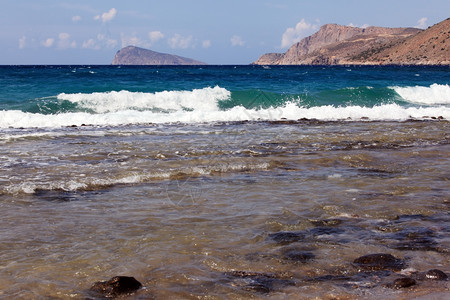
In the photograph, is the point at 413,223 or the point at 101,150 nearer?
the point at 413,223

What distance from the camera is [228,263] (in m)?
4.15

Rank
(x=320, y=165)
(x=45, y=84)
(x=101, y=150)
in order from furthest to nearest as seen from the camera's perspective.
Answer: (x=45, y=84) → (x=101, y=150) → (x=320, y=165)

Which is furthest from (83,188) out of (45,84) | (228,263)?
(45,84)

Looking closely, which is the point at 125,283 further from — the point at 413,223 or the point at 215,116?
the point at 215,116

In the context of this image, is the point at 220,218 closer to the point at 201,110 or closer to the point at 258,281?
the point at 258,281

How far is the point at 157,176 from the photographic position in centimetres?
781

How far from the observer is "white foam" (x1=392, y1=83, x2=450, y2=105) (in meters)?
29.9

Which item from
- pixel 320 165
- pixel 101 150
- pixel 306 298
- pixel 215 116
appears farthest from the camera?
pixel 215 116

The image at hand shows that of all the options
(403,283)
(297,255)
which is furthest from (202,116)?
(403,283)

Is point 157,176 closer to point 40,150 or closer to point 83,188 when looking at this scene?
point 83,188

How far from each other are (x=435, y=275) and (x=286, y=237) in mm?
1479

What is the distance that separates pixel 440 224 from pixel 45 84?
3248 centimetres

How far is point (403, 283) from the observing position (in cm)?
363

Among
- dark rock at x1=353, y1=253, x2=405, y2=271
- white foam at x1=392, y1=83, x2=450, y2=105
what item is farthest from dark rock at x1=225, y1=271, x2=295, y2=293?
white foam at x1=392, y1=83, x2=450, y2=105
